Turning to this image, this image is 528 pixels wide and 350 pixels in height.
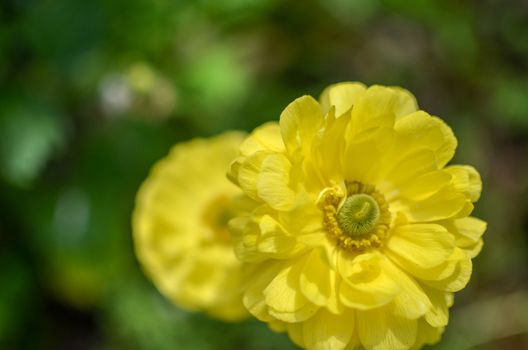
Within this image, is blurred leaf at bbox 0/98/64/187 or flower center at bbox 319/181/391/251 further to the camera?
blurred leaf at bbox 0/98/64/187

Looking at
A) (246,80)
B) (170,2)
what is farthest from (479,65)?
(170,2)

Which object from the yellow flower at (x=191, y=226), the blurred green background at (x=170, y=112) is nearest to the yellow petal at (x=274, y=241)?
the yellow flower at (x=191, y=226)

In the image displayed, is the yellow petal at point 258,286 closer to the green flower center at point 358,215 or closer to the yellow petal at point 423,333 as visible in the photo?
the green flower center at point 358,215

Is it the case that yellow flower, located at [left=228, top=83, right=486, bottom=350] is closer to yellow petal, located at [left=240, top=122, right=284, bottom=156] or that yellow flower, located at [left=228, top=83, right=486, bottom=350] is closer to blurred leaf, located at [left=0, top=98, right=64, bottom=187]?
yellow petal, located at [left=240, top=122, right=284, bottom=156]

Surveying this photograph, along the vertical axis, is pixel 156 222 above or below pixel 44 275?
above

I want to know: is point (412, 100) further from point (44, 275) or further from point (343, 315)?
point (44, 275)

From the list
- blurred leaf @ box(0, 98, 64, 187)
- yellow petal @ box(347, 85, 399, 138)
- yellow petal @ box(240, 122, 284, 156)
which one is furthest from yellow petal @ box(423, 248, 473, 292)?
blurred leaf @ box(0, 98, 64, 187)
